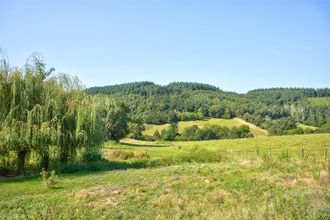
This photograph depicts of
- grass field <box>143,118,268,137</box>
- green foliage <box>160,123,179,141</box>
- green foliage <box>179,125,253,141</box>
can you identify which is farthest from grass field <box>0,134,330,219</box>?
grass field <box>143,118,268,137</box>

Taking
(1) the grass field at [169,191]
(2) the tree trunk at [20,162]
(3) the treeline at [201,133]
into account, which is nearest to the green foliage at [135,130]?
(3) the treeline at [201,133]

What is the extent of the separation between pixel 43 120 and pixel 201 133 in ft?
260

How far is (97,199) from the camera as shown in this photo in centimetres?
1533

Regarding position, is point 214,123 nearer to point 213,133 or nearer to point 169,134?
point 213,133

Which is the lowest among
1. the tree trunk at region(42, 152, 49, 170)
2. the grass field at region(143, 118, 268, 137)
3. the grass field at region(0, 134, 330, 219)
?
the grass field at region(0, 134, 330, 219)

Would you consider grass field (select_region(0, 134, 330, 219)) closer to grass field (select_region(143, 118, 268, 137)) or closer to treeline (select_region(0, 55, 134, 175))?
treeline (select_region(0, 55, 134, 175))

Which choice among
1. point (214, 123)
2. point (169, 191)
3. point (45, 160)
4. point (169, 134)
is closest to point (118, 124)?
point (169, 134)

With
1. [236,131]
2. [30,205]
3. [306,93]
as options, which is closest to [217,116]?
[236,131]

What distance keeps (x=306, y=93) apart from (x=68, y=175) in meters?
182

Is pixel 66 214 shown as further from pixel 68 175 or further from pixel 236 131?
pixel 236 131

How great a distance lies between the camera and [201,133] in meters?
101

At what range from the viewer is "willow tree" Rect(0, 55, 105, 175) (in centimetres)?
2258

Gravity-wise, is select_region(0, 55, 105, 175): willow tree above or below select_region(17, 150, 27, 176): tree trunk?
above

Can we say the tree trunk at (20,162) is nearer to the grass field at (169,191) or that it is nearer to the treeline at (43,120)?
the treeline at (43,120)
